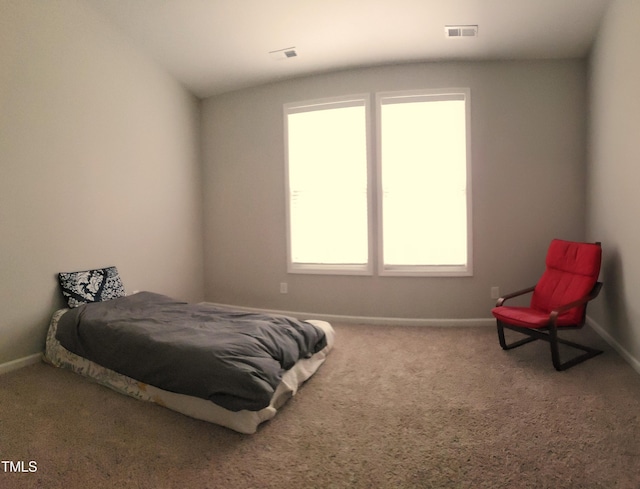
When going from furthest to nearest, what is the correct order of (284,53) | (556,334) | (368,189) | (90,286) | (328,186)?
(328,186) → (368,189) → (284,53) → (90,286) → (556,334)

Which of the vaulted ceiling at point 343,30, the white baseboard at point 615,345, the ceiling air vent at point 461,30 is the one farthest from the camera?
the ceiling air vent at point 461,30

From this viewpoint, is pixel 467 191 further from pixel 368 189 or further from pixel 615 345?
pixel 615 345

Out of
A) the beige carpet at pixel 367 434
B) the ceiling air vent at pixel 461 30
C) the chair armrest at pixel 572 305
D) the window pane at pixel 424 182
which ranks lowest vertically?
the beige carpet at pixel 367 434

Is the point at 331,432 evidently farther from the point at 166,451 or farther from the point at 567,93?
the point at 567,93

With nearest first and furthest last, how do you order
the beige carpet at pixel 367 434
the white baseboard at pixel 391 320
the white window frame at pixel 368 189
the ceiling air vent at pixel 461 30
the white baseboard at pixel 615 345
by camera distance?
the beige carpet at pixel 367 434, the white baseboard at pixel 615 345, the ceiling air vent at pixel 461 30, the white baseboard at pixel 391 320, the white window frame at pixel 368 189

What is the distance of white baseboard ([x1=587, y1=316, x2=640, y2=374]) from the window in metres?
1.24

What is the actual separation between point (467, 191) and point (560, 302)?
135 cm

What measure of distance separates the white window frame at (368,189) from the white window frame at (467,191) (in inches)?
3.8

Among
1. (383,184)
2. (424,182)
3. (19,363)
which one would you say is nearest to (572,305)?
(424,182)

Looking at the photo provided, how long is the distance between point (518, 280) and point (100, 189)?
4.28 metres

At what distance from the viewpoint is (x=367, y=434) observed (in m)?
1.85

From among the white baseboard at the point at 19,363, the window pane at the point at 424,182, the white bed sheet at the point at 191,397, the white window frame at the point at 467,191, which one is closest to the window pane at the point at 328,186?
the white window frame at the point at 467,191

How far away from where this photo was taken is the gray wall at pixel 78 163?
8.98 feet

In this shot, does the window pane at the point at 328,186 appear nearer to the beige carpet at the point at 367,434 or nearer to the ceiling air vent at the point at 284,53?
the ceiling air vent at the point at 284,53
